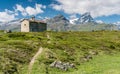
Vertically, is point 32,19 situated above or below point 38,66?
above

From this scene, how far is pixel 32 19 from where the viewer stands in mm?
163375

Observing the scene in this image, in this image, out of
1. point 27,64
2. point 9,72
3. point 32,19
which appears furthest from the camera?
point 32,19

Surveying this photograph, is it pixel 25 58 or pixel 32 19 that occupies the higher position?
pixel 32 19

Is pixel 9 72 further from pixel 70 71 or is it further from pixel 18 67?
pixel 70 71

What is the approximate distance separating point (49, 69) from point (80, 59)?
15.0 meters

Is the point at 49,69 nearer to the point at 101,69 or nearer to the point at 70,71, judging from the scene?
the point at 70,71

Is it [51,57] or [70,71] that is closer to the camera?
[70,71]

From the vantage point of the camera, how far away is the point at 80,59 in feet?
196

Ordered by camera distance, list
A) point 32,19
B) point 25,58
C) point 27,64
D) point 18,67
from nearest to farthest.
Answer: point 18,67 < point 27,64 < point 25,58 < point 32,19

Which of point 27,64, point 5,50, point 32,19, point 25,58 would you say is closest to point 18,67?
point 27,64

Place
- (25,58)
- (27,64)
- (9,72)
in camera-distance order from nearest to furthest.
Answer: (9,72) < (27,64) < (25,58)

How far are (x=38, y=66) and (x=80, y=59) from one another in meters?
15.4

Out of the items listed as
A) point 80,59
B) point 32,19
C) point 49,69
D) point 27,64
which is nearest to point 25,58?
point 27,64

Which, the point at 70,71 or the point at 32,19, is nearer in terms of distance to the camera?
the point at 70,71
